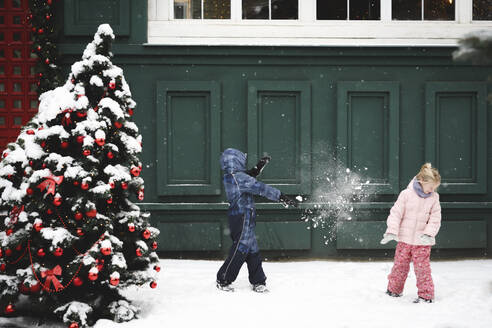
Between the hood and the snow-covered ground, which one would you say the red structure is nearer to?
the snow-covered ground

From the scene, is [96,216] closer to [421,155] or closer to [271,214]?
[271,214]

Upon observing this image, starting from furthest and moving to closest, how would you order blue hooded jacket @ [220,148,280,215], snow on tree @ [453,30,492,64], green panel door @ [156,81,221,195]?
green panel door @ [156,81,221,195] → blue hooded jacket @ [220,148,280,215] → snow on tree @ [453,30,492,64]

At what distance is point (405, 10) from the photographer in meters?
9.20

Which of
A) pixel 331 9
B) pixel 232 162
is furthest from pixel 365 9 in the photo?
pixel 232 162

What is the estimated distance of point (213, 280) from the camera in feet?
24.5

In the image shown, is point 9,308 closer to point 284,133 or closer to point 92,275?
point 92,275

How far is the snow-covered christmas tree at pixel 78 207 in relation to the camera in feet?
17.6

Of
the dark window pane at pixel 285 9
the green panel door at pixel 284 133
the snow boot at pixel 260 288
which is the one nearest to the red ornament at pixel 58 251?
the snow boot at pixel 260 288

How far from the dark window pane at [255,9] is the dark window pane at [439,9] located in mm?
2611

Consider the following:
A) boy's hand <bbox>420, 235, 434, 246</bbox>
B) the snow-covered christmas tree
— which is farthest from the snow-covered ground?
boy's hand <bbox>420, 235, 434, 246</bbox>

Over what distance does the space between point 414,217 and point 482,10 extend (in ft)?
15.2

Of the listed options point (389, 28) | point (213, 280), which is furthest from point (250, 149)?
point (389, 28)

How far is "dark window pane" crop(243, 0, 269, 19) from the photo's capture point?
29.8 ft

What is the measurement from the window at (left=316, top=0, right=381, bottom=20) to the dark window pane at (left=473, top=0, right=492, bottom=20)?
1.62 meters
